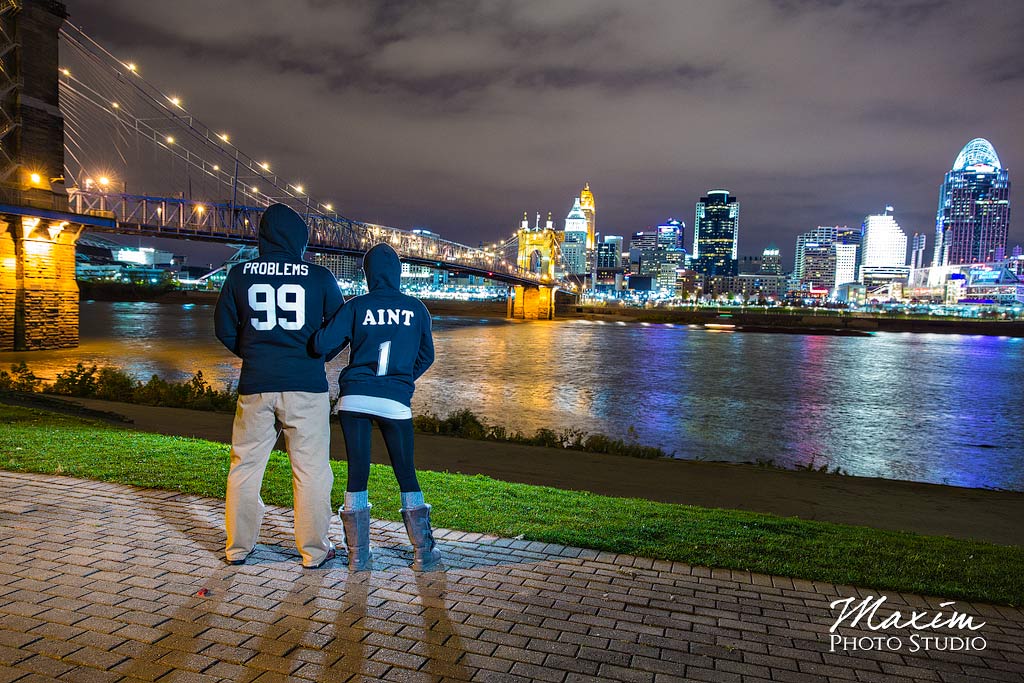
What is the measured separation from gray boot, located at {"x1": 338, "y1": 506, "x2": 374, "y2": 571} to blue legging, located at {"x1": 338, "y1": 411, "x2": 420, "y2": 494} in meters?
0.17

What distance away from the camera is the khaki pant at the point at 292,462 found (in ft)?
14.8

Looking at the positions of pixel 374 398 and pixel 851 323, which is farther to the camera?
pixel 851 323

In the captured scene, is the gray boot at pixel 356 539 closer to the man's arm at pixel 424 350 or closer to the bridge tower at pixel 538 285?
the man's arm at pixel 424 350

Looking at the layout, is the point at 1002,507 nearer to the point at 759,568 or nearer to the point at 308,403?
the point at 759,568

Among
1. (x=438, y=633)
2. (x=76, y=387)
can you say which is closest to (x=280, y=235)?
(x=438, y=633)

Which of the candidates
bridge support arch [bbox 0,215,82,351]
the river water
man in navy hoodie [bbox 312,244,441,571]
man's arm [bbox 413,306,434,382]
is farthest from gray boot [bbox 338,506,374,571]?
bridge support arch [bbox 0,215,82,351]

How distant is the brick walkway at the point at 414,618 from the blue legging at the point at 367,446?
1.96ft

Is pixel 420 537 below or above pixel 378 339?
below

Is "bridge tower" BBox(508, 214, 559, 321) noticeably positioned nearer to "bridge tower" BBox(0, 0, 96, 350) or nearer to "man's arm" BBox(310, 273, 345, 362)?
"bridge tower" BBox(0, 0, 96, 350)

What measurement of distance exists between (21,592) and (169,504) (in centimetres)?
187

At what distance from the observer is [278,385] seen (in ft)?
14.8

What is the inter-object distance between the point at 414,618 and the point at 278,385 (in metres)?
1.73

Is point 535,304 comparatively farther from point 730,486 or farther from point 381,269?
point 381,269

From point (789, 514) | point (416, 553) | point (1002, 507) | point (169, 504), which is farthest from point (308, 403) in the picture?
point (1002, 507)
